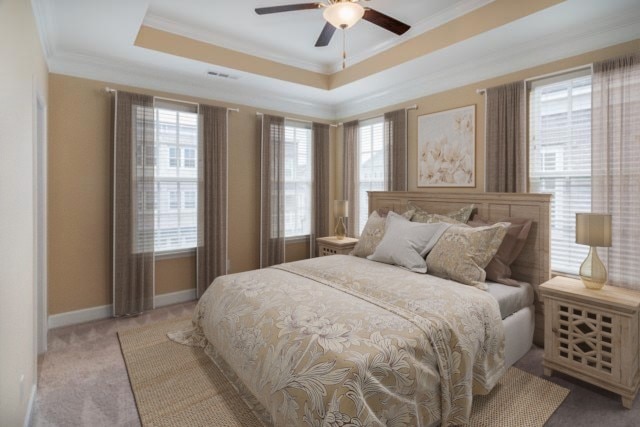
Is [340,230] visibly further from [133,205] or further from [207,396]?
Result: [207,396]

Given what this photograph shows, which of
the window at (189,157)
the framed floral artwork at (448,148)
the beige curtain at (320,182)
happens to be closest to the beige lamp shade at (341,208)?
the beige curtain at (320,182)

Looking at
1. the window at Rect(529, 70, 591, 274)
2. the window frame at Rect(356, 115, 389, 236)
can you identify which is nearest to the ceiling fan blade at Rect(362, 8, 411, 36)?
the window at Rect(529, 70, 591, 274)

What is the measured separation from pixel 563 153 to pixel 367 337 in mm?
2476

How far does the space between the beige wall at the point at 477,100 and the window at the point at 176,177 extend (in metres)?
2.35

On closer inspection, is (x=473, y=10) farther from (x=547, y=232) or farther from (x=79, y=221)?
(x=79, y=221)

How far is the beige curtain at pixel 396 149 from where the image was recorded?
4219 mm

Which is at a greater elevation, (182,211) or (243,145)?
(243,145)

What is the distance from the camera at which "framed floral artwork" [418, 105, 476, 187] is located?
11.7 ft

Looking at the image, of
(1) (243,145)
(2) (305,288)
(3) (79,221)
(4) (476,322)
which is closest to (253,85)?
(1) (243,145)

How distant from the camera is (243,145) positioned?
4.48 meters

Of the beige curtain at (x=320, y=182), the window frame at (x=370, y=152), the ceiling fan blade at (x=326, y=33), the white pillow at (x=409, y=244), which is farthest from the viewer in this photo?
the beige curtain at (x=320, y=182)

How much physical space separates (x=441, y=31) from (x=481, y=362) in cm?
277

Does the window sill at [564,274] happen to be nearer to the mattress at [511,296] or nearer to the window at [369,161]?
the mattress at [511,296]

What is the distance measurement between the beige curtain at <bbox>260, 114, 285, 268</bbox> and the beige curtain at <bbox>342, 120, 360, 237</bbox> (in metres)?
0.98
